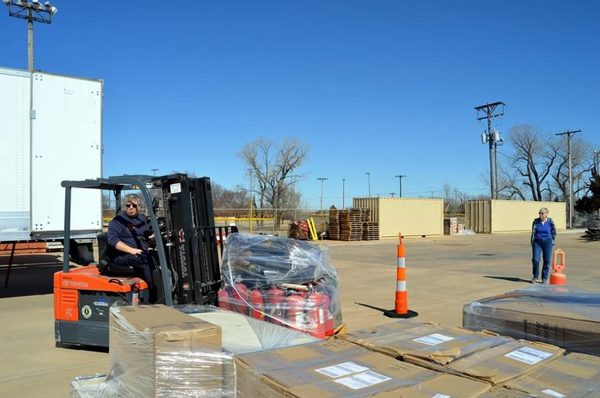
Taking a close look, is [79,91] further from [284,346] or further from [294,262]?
[284,346]

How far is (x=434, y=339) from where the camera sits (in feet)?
9.08

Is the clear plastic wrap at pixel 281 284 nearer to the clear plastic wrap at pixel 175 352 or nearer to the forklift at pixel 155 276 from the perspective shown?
the forklift at pixel 155 276

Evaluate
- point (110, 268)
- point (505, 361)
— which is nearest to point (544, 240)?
point (110, 268)

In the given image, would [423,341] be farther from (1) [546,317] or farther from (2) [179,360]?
(2) [179,360]

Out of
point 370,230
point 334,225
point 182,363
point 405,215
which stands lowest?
point 370,230

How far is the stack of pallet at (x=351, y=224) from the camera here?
30203 millimetres

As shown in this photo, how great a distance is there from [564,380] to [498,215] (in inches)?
1704

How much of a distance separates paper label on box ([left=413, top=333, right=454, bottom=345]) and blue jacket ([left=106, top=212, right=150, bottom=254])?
439 cm

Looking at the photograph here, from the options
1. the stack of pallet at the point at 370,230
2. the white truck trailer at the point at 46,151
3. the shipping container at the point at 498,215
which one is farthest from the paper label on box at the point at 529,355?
the shipping container at the point at 498,215

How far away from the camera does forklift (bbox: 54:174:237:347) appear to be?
19.7 ft

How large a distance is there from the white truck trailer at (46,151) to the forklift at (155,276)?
2.73 m

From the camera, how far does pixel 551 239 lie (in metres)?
11.6

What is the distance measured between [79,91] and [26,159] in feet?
4.79

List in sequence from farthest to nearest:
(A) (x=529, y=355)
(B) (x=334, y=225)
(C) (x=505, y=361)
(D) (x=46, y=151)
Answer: (B) (x=334, y=225) < (D) (x=46, y=151) < (A) (x=529, y=355) < (C) (x=505, y=361)
